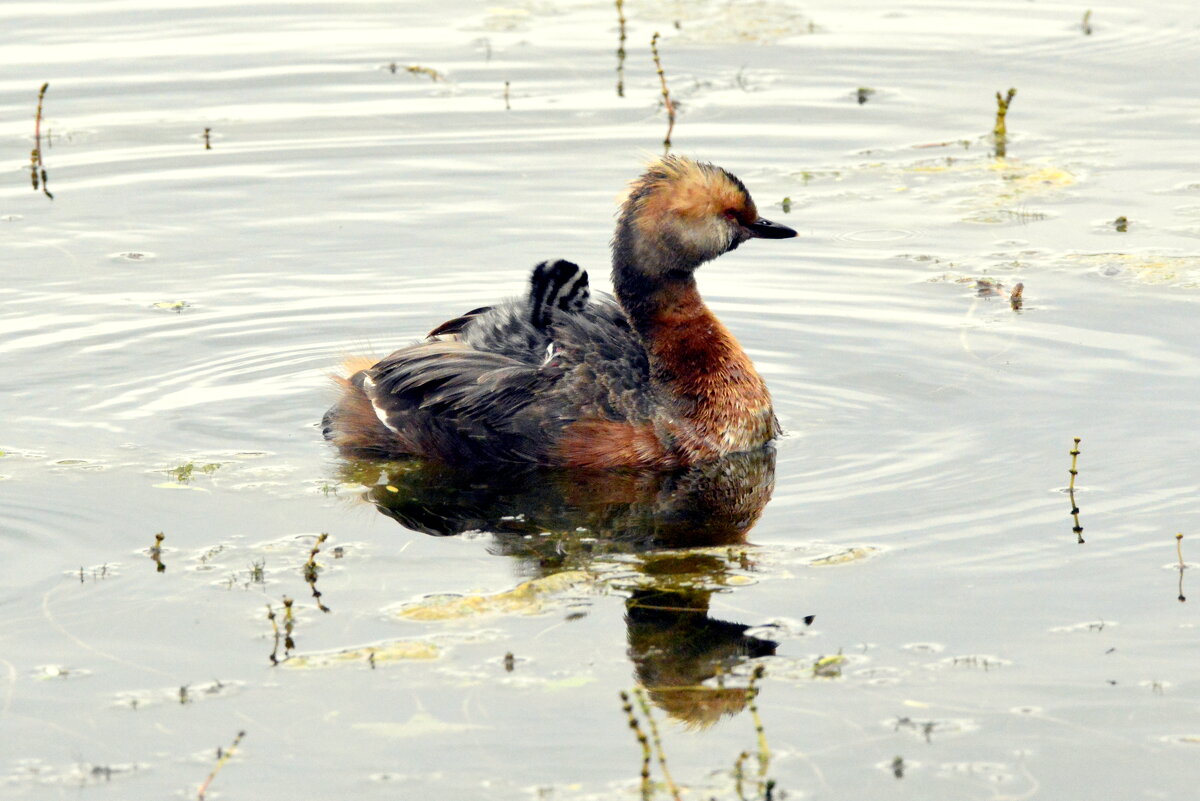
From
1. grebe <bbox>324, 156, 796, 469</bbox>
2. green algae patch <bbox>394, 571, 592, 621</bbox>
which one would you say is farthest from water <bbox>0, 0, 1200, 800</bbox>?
grebe <bbox>324, 156, 796, 469</bbox>

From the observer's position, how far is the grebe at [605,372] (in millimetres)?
7730

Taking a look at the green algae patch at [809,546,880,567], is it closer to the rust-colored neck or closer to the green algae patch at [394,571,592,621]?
the green algae patch at [394,571,592,621]

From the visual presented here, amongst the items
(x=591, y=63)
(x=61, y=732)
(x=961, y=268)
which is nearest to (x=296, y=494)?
(x=61, y=732)

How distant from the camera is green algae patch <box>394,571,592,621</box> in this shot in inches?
235

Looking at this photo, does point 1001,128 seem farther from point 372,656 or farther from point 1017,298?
point 372,656

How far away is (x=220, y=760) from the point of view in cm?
493

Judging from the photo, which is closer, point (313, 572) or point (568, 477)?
point (313, 572)

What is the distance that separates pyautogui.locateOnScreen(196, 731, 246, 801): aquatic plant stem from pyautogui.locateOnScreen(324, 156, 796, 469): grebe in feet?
9.48

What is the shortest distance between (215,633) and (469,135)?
7665 millimetres

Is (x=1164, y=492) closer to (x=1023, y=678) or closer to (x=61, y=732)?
(x=1023, y=678)

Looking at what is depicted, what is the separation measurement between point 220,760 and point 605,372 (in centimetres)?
326

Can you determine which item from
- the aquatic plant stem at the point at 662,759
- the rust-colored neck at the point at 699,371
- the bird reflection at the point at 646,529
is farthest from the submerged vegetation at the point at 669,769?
the rust-colored neck at the point at 699,371

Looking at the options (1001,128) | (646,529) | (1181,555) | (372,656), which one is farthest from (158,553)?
(1001,128)

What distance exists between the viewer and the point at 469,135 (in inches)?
511
